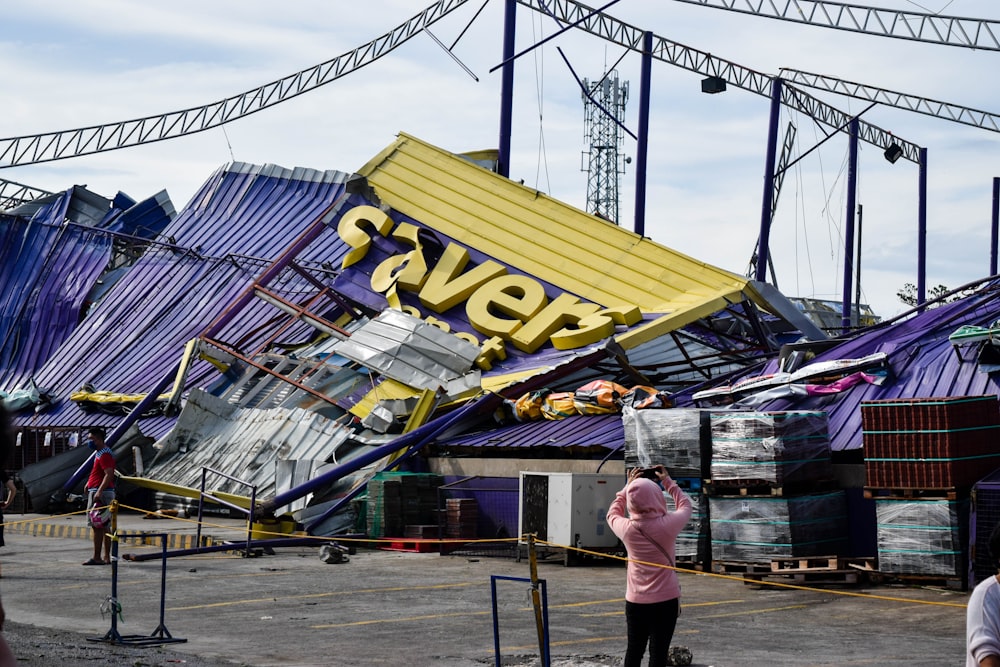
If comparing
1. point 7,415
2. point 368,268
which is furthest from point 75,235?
point 7,415

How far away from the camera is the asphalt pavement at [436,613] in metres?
11.0

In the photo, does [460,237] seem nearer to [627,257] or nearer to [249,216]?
[627,257]

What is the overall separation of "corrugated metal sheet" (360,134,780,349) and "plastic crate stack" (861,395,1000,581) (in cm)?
884

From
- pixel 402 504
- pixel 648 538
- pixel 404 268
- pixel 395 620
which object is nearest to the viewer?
pixel 648 538

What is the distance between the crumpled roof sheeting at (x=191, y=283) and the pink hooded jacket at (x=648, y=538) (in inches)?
923

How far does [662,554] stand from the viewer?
9.06 m

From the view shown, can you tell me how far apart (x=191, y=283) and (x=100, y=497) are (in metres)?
19.5

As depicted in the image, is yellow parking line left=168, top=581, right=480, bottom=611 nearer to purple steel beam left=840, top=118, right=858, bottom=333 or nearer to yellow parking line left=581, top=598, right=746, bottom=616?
yellow parking line left=581, top=598, right=746, bottom=616

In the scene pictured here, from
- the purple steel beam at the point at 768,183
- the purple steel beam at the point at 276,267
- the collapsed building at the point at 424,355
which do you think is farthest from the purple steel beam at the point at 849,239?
the purple steel beam at the point at 276,267

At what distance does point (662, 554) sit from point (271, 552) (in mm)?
12182

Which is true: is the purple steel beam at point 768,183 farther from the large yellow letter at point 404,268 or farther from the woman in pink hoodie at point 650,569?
the woman in pink hoodie at point 650,569

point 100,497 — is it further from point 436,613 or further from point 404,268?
point 404,268

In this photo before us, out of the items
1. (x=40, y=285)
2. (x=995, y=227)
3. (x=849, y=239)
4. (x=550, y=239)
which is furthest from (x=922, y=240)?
(x=40, y=285)

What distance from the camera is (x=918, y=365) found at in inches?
763
